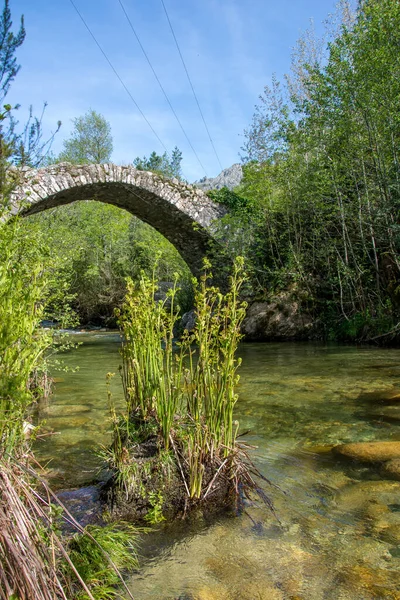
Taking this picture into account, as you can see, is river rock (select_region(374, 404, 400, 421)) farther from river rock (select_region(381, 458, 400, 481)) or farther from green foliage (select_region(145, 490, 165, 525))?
green foliage (select_region(145, 490, 165, 525))

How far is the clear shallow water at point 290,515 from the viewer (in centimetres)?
219

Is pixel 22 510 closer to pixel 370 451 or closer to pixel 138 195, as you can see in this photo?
pixel 370 451

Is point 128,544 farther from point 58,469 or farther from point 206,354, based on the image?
point 58,469

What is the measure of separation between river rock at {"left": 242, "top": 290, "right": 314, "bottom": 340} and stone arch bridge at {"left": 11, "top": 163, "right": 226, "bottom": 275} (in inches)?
119

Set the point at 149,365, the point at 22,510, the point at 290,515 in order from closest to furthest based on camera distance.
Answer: the point at 22,510, the point at 290,515, the point at 149,365

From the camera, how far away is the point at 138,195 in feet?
48.7

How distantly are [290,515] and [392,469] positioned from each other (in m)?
1.09

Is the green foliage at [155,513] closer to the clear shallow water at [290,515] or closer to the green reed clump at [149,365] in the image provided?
the clear shallow water at [290,515]

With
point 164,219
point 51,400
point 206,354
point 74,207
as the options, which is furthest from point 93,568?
point 74,207

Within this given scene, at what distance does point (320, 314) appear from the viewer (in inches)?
555

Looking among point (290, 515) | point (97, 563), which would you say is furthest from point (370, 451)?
point (97, 563)

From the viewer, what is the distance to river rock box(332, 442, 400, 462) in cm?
387

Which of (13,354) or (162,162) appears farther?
(162,162)

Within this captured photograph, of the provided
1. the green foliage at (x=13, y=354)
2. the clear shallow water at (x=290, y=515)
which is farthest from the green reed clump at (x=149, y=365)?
the green foliage at (x=13, y=354)
